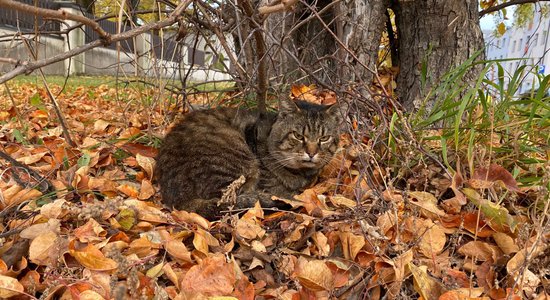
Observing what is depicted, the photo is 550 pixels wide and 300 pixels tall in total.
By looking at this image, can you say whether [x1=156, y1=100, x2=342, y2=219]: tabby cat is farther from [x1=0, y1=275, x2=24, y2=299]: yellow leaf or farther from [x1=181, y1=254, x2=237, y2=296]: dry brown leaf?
[x1=0, y1=275, x2=24, y2=299]: yellow leaf

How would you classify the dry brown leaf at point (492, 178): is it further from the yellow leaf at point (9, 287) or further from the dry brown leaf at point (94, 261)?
the yellow leaf at point (9, 287)

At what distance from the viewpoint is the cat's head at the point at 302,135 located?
9.01 ft

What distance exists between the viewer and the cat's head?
2.75 m

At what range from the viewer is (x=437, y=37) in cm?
331

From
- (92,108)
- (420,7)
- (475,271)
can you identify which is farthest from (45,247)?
(92,108)

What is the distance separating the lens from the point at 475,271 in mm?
1600

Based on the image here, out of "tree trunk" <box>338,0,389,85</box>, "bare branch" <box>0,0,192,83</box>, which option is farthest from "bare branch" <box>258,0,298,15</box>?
"tree trunk" <box>338,0,389,85</box>

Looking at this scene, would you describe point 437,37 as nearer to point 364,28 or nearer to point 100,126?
point 364,28

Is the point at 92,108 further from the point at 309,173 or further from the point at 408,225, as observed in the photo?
the point at 408,225

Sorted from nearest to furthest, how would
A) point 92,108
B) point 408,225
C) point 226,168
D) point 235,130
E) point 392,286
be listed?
1. point 392,286
2. point 408,225
3. point 226,168
4. point 235,130
5. point 92,108

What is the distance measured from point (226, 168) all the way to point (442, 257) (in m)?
1.22

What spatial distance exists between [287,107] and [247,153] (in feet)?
1.33

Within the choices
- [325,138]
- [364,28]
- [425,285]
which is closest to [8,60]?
[425,285]

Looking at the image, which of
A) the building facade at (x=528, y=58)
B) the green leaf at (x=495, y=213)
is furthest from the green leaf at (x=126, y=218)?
the building facade at (x=528, y=58)
